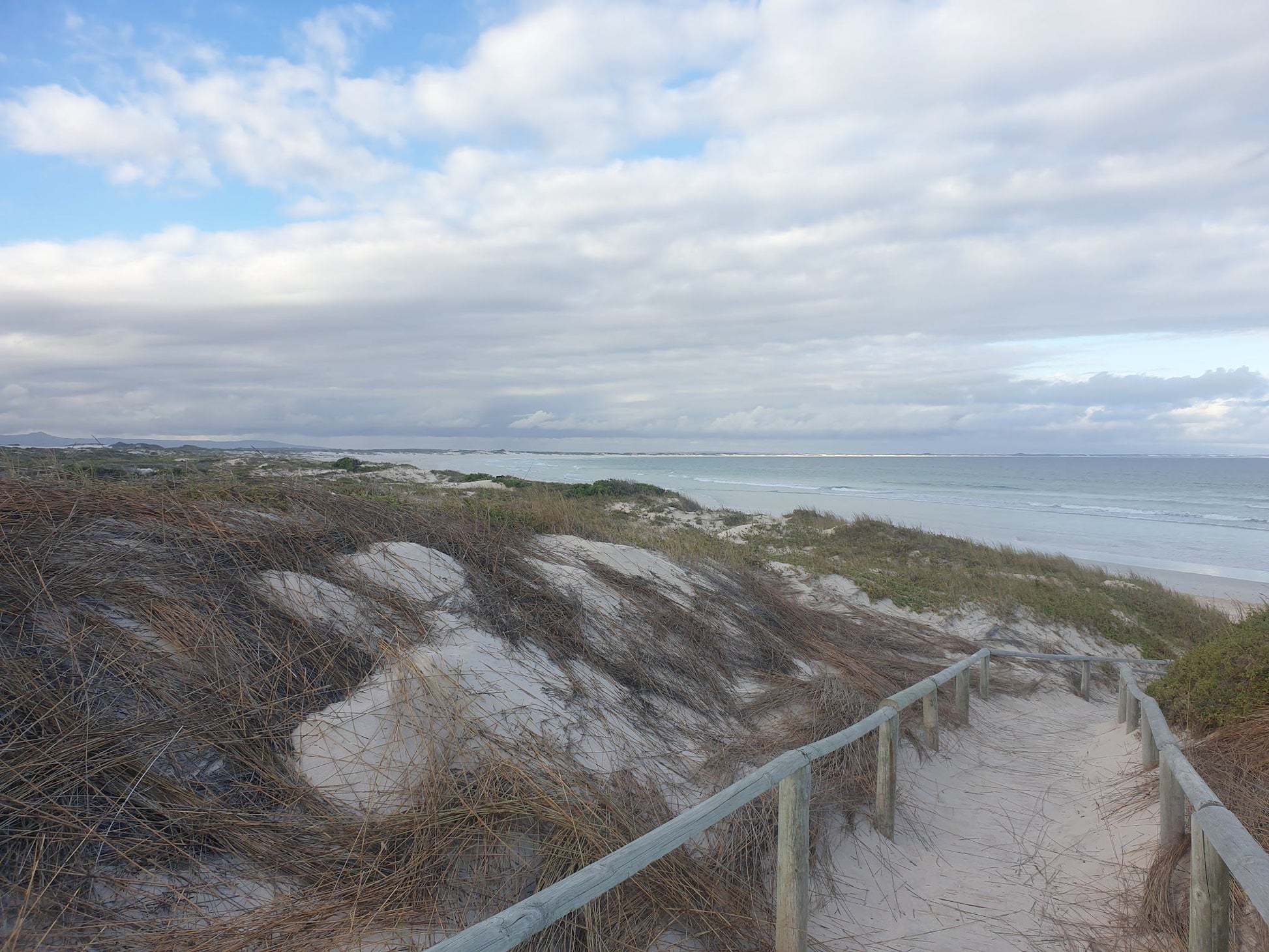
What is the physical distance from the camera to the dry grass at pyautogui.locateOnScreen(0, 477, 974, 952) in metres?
3.18

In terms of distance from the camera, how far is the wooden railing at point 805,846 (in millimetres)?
2355

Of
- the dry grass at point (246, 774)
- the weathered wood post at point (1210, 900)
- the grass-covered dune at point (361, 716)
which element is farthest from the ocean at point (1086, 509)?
the weathered wood post at point (1210, 900)

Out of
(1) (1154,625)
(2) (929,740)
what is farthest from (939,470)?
(2) (929,740)

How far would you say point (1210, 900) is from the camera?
3086 mm

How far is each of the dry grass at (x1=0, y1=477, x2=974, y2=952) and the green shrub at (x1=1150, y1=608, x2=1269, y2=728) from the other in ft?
9.14

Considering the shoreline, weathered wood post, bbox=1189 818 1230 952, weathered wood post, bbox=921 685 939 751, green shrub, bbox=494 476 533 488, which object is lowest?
the shoreline

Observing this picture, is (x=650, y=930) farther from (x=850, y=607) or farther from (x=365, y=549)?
(x=850, y=607)

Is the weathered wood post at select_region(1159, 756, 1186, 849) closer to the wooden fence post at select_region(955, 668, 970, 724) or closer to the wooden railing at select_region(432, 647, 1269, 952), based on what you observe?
the wooden railing at select_region(432, 647, 1269, 952)

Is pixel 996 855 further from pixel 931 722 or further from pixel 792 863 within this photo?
pixel 792 863

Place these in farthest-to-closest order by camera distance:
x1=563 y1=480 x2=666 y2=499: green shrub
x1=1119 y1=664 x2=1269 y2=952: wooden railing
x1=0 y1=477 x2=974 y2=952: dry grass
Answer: x1=563 y1=480 x2=666 y2=499: green shrub < x1=0 y1=477 x2=974 y2=952: dry grass < x1=1119 y1=664 x2=1269 y2=952: wooden railing

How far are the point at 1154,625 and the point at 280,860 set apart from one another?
16.5 m

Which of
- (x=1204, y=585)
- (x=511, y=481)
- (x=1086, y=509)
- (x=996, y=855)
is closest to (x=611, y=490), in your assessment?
(x=511, y=481)

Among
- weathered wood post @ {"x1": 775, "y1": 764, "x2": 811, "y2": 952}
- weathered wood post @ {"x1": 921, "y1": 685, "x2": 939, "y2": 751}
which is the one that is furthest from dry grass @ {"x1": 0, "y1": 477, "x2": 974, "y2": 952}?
weathered wood post @ {"x1": 921, "y1": 685, "x2": 939, "y2": 751}

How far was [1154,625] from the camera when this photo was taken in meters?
14.6
